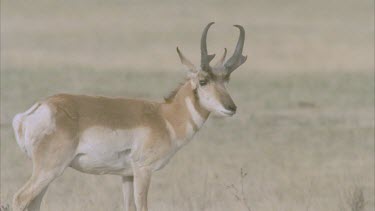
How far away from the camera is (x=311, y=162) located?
67.0 feet

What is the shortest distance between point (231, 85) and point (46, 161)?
2496 centimetres

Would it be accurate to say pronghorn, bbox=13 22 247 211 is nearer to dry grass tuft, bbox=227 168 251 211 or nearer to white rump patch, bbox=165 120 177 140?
white rump patch, bbox=165 120 177 140

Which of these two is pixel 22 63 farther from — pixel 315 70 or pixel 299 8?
pixel 299 8

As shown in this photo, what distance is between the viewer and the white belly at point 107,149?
1159cm

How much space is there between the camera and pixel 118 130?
11.8m

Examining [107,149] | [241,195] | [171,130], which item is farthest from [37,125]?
[241,195]

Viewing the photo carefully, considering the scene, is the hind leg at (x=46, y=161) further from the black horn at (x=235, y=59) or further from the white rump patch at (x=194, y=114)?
the black horn at (x=235, y=59)

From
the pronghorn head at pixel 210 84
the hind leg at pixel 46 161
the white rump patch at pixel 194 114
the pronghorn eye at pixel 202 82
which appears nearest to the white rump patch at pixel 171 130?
the white rump patch at pixel 194 114

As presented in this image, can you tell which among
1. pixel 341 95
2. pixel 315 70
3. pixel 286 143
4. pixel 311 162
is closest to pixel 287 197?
pixel 311 162

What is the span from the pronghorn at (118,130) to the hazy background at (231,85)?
224 centimetres

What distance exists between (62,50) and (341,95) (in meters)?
15.7

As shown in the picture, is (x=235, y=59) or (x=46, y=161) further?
Result: (x=235, y=59)

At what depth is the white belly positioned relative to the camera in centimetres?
1159

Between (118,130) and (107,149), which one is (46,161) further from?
(118,130)
